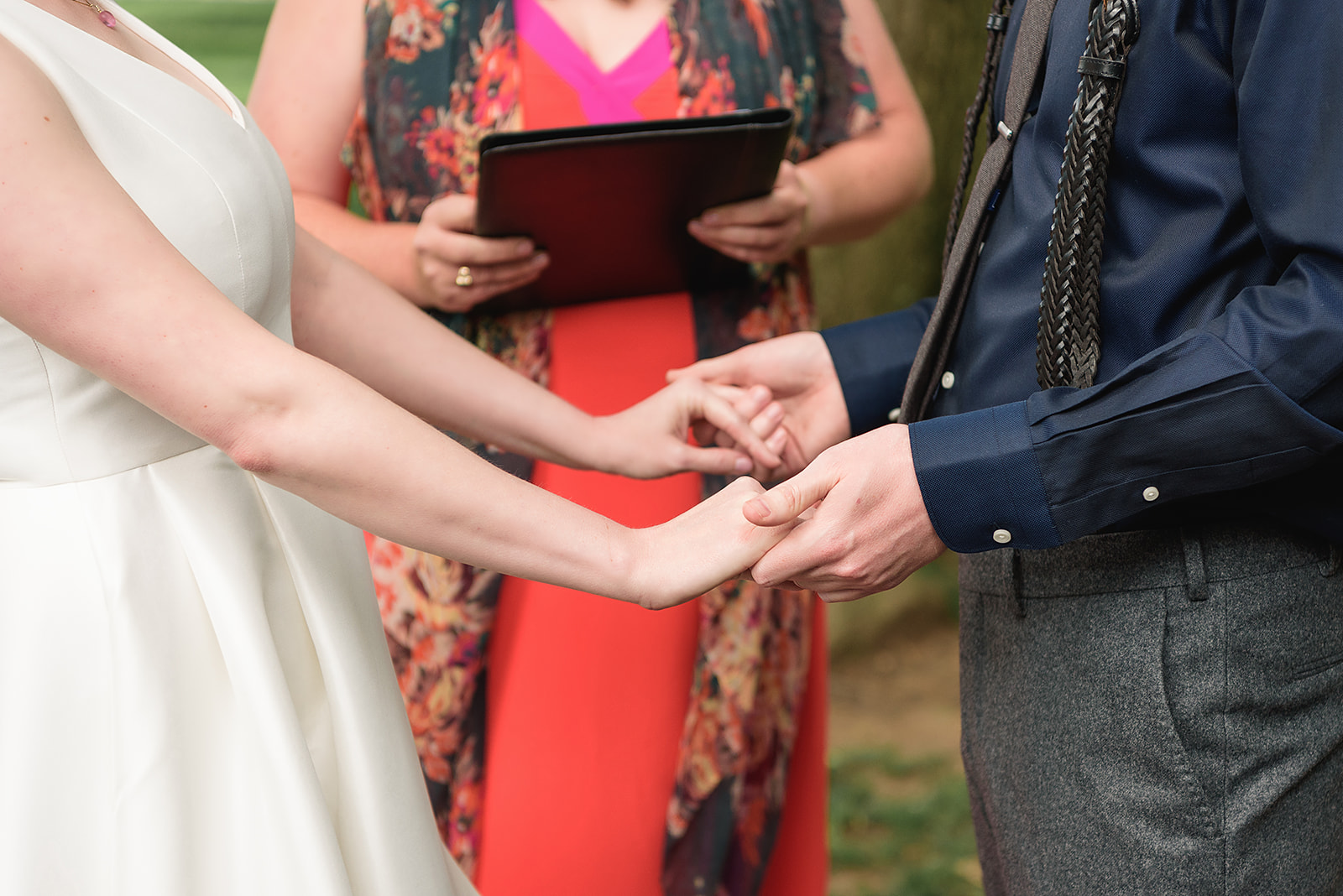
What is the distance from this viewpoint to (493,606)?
5.67 ft

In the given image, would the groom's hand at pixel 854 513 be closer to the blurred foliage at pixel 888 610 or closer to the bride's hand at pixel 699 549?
the bride's hand at pixel 699 549

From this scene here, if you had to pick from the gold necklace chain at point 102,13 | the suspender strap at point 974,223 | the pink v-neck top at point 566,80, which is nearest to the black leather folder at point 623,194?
the pink v-neck top at point 566,80

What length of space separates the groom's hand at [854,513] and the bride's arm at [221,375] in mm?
186

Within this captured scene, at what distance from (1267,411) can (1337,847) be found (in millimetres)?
506

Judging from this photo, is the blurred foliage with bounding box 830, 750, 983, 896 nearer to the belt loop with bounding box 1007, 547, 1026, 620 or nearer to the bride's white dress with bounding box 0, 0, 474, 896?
the belt loop with bounding box 1007, 547, 1026, 620

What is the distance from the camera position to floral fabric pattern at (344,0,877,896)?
1661 millimetres

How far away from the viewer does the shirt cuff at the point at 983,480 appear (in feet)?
3.71

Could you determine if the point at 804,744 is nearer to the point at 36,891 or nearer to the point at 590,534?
the point at 590,534

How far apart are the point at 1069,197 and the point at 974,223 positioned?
0.17m

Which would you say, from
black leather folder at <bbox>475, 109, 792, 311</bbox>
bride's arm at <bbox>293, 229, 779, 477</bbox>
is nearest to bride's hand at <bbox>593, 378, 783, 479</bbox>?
bride's arm at <bbox>293, 229, 779, 477</bbox>

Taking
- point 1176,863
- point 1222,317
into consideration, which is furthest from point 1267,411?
point 1176,863

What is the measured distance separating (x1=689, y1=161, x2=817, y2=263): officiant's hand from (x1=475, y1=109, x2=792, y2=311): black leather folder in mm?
18

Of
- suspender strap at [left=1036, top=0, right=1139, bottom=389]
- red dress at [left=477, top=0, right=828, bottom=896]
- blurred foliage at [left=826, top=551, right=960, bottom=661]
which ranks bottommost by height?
blurred foliage at [left=826, top=551, right=960, bottom=661]

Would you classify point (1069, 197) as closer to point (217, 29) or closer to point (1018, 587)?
point (1018, 587)
